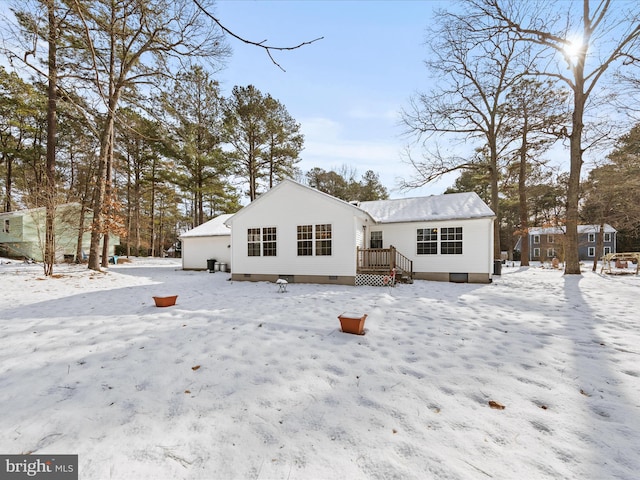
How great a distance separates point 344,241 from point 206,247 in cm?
1105

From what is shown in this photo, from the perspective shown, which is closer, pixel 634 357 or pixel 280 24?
pixel 280 24

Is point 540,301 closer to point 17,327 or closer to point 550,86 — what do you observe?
point 17,327

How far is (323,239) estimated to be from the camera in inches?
440

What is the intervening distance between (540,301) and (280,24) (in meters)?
8.99

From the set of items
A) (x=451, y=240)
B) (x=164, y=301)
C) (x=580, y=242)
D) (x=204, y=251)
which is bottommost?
(x=164, y=301)

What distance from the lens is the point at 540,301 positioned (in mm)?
7277

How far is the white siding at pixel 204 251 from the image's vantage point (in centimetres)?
1697

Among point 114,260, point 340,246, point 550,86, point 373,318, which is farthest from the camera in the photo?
point 114,260

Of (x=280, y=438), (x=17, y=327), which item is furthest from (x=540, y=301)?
(x=17, y=327)

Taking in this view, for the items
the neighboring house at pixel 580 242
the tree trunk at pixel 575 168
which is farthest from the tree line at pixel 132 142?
the neighboring house at pixel 580 242

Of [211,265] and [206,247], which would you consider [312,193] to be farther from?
[206,247]

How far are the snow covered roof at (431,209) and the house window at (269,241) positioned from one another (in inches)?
201

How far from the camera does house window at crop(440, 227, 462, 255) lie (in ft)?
39.3

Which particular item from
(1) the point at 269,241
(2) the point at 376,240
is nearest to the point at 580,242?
(2) the point at 376,240
